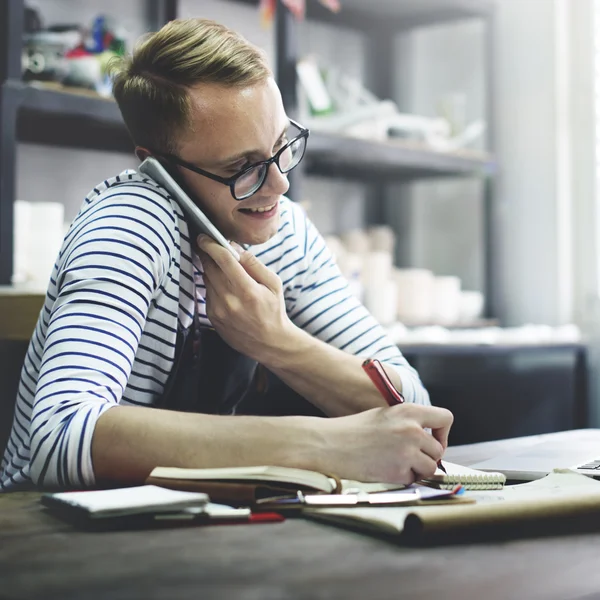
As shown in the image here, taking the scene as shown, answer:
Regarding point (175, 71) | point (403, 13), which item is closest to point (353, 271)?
point (403, 13)

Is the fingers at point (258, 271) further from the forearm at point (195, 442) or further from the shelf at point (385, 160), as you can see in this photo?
the shelf at point (385, 160)

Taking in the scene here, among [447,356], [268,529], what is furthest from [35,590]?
[447,356]

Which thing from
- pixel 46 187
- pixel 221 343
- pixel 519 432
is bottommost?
pixel 519 432

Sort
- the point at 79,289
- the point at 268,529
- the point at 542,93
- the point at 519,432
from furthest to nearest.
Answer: the point at 542,93 < the point at 519,432 < the point at 79,289 < the point at 268,529

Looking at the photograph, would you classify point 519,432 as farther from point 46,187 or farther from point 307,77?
point 46,187

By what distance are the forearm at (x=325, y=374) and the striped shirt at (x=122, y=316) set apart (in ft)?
0.31

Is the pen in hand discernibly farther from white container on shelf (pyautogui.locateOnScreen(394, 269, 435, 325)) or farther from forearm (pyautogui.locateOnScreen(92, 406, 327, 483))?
white container on shelf (pyautogui.locateOnScreen(394, 269, 435, 325))

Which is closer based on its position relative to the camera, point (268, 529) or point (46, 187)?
point (268, 529)

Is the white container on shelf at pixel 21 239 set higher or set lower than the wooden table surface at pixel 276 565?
higher

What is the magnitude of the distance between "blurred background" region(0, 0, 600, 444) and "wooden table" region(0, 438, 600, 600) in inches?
65.7

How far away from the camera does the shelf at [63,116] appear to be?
7.02 feet

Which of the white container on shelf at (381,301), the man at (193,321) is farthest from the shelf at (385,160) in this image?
the man at (193,321)

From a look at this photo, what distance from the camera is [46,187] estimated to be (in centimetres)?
260

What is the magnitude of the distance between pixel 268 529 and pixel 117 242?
482 mm
